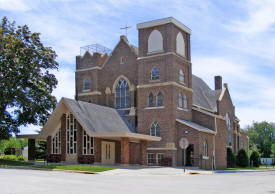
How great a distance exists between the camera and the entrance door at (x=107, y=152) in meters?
35.2

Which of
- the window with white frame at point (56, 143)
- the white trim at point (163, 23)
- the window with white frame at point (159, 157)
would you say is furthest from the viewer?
the white trim at point (163, 23)

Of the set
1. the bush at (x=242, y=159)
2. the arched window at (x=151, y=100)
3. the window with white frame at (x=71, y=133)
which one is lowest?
the bush at (x=242, y=159)

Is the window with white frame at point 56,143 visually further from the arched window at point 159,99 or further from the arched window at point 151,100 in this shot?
the arched window at point 159,99

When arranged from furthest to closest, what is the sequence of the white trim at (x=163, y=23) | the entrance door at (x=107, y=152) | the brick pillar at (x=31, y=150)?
the brick pillar at (x=31, y=150)
the white trim at (x=163, y=23)
the entrance door at (x=107, y=152)

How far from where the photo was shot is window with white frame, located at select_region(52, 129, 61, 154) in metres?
36.5

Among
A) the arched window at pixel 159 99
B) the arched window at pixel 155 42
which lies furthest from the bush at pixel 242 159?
the arched window at pixel 155 42

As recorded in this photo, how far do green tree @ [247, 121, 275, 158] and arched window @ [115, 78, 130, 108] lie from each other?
65471 millimetres

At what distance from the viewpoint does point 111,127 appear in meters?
36.3

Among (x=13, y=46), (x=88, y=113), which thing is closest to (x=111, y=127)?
(x=88, y=113)

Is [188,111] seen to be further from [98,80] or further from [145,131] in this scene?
[98,80]

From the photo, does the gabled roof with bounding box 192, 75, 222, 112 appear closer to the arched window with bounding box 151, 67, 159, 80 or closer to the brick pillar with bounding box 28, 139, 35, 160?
the arched window with bounding box 151, 67, 159, 80

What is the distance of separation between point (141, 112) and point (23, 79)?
39.6ft

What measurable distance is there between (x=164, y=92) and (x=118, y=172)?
15248mm

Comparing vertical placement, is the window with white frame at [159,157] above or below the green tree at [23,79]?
below
